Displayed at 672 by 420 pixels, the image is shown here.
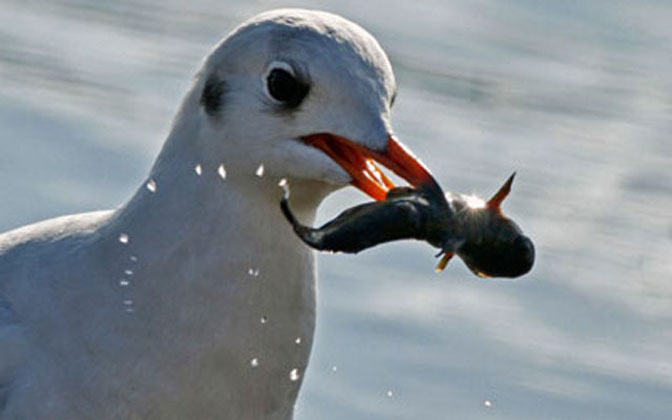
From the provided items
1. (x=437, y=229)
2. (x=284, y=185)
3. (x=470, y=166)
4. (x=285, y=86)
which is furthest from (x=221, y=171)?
(x=470, y=166)

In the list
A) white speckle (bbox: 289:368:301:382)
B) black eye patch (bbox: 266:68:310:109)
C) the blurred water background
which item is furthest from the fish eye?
the blurred water background

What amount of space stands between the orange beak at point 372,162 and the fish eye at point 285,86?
10 cm

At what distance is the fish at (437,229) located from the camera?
17.1 ft

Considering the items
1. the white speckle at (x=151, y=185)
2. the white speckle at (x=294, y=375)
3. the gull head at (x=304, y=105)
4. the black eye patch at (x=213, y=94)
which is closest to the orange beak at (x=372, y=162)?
the gull head at (x=304, y=105)

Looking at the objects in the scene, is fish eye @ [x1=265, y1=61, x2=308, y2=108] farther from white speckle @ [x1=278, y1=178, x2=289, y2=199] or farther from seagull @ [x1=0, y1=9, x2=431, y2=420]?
white speckle @ [x1=278, y1=178, x2=289, y2=199]

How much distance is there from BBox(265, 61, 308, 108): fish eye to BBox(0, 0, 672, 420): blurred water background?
225cm

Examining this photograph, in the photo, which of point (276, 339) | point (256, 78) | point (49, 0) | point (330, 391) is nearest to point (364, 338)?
→ point (330, 391)

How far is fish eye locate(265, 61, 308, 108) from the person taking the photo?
5.35m

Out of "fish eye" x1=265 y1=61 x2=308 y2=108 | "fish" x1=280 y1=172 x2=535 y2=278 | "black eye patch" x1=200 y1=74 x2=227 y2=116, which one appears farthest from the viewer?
"black eye patch" x1=200 y1=74 x2=227 y2=116

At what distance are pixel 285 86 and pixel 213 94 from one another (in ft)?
0.72

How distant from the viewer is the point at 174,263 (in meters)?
5.67

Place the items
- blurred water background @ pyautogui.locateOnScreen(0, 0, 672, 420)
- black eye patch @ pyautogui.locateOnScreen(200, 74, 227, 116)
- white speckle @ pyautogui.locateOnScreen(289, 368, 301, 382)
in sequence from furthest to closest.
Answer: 1. blurred water background @ pyautogui.locateOnScreen(0, 0, 672, 420)
2. white speckle @ pyautogui.locateOnScreen(289, 368, 301, 382)
3. black eye patch @ pyautogui.locateOnScreen(200, 74, 227, 116)

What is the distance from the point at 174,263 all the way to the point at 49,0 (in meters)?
4.90

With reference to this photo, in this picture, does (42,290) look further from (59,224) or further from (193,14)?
(193,14)
